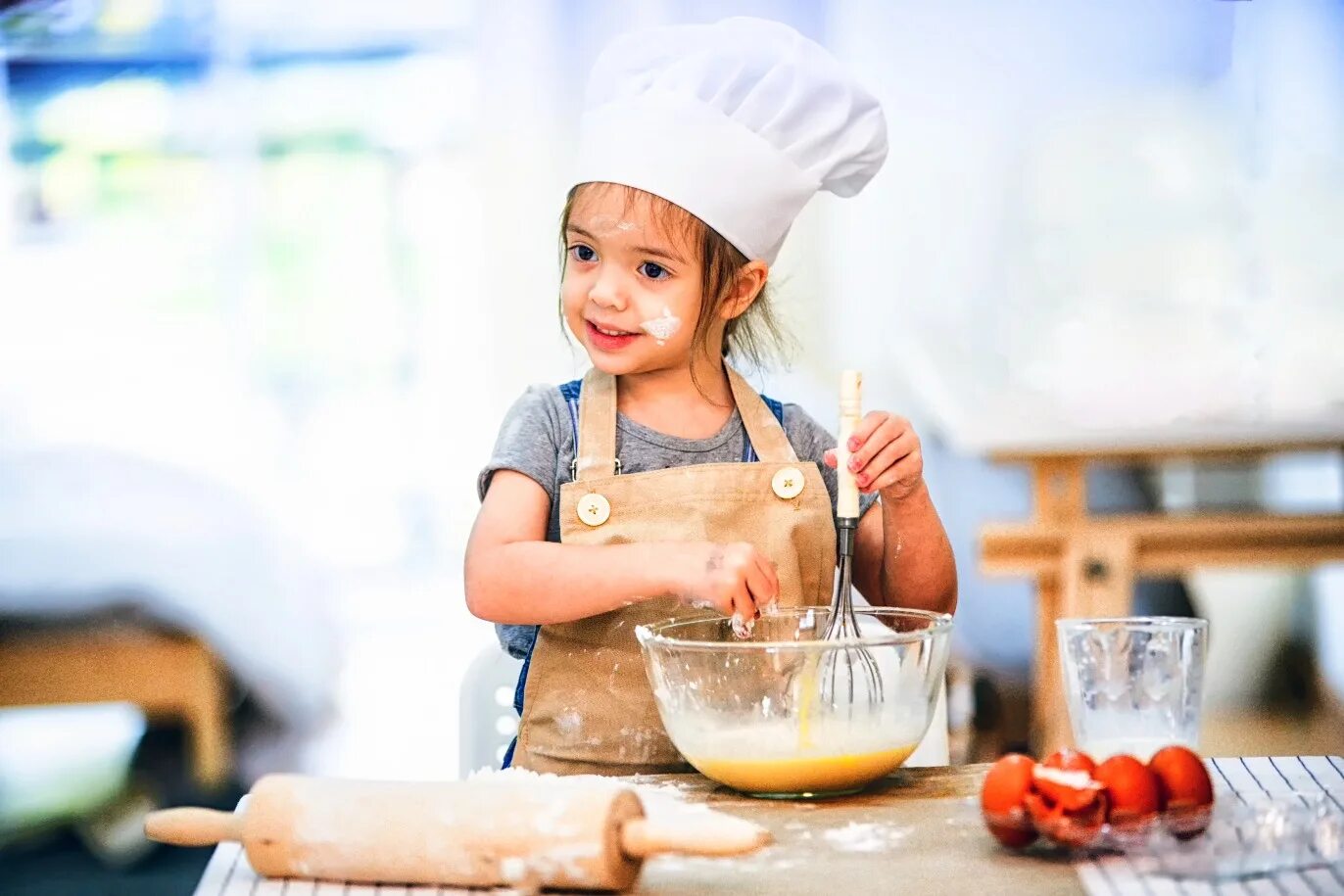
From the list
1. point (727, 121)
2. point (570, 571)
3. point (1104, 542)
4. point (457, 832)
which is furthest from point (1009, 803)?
point (1104, 542)

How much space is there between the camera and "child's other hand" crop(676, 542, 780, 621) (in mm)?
886

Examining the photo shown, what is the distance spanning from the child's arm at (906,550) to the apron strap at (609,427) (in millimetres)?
84

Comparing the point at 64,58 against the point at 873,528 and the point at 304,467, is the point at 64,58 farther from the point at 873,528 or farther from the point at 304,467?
the point at 873,528

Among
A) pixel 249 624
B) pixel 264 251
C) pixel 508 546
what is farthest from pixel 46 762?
pixel 508 546

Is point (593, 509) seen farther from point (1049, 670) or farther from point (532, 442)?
point (1049, 670)

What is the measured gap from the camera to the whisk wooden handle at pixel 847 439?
3.01 feet

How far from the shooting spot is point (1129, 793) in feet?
2.27

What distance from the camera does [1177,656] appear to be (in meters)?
0.84

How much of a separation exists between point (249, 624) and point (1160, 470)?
193 cm

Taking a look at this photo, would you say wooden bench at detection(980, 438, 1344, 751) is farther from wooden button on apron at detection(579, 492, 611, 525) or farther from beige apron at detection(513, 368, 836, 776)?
wooden button on apron at detection(579, 492, 611, 525)

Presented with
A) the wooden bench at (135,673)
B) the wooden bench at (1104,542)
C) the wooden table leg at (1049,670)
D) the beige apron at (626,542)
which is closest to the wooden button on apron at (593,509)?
the beige apron at (626,542)

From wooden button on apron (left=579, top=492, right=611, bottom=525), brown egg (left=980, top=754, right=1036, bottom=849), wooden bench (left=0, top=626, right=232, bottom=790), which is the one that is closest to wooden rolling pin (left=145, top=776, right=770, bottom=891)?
brown egg (left=980, top=754, right=1036, bottom=849)

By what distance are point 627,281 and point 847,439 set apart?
0.23 metres

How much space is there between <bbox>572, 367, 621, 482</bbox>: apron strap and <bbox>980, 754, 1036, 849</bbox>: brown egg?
441 mm
